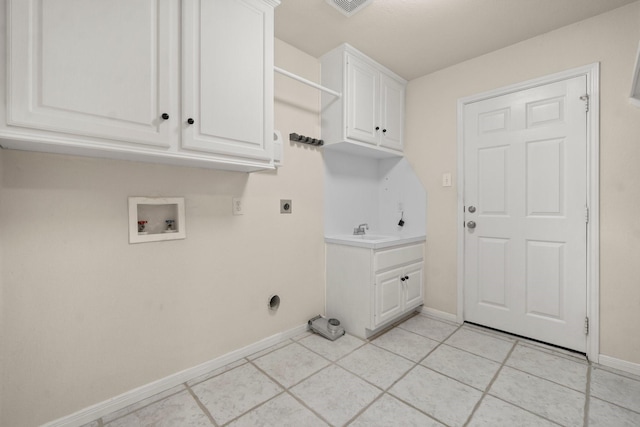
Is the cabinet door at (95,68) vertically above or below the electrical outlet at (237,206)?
above

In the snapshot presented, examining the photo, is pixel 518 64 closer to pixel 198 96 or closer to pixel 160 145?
pixel 198 96

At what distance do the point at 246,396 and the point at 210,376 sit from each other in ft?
1.12

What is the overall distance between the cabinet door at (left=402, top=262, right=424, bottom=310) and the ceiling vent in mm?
2020

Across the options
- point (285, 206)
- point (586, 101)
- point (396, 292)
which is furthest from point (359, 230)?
point (586, 101)

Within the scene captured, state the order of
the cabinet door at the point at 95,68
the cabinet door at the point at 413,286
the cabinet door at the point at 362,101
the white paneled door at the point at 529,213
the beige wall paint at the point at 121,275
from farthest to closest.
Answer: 1. the cabinet door at the point at 413,286
2. the cabinet door at the point at 362,101
3. the white paneled door at the point at 529,213
4. the beige wall paint at the point at 121,275
5. the cabinet door at the point at 95,68

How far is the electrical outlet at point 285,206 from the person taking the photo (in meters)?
2.31

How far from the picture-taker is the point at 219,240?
1.94m

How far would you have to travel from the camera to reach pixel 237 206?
2.03 meters

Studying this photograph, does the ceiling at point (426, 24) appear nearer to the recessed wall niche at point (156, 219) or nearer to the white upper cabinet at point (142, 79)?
the white upper cabinet at point (142, 79)

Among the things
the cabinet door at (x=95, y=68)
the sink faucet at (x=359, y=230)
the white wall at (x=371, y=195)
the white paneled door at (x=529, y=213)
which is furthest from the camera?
→ the sink faucet at (x=359, y=230)

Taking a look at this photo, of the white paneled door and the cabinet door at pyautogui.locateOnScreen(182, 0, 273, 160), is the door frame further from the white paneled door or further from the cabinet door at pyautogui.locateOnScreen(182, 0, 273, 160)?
the cabinet door at pyautogui.locateOnScreen(182, 0, 273, 160)

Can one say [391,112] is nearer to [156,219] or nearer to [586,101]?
[586,101]

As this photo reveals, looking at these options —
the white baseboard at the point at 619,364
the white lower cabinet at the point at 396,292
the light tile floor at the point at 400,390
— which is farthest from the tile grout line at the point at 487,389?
the white lower cabinet at the point at 396,292

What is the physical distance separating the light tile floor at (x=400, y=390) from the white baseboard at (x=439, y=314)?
0.43 meters
